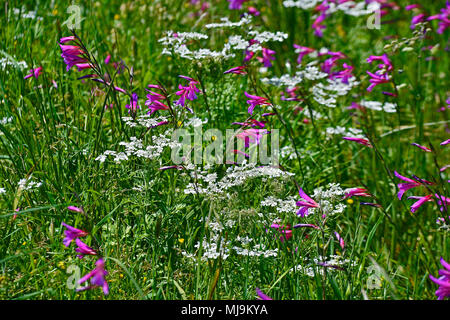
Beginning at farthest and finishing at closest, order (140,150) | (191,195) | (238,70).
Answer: (238,70) < (191,195) < (140,150)

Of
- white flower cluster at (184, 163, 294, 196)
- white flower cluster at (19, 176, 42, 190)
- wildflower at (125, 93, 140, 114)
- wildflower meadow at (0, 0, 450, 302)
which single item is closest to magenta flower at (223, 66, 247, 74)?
wildflower meadow at (0, 0, 450, 302)

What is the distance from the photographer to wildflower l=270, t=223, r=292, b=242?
1732 mm

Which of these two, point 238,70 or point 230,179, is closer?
point 230,179

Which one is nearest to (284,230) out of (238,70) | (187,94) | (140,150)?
(140,150)

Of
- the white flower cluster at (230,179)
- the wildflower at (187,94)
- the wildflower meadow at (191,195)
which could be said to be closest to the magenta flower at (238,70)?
the wildflower meadow at (191,195)

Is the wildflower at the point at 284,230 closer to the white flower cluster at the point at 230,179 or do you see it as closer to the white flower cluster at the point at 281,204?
the white flower cluster at the point at 281,204

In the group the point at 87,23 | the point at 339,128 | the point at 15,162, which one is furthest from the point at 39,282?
the point at 87,23

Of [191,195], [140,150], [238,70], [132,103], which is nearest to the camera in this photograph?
[140,150]

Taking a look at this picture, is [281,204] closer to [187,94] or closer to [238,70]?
[187,94]

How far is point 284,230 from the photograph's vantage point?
1752 millimetres

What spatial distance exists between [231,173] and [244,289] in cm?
45

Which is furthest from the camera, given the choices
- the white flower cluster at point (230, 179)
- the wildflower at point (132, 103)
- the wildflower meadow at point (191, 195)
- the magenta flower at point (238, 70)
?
the magenta flower at point (238, 70)

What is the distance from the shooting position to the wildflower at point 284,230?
1.73m

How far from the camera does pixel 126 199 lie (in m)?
1.75
